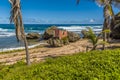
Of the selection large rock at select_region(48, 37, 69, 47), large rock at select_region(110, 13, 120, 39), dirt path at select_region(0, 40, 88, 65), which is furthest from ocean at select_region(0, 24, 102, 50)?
large rock at select_region(110, 13, 120, 39)

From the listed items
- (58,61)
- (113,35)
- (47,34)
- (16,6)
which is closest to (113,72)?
(58,61)

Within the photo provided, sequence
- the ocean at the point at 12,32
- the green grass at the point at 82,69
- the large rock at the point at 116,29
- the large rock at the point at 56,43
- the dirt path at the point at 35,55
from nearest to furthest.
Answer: the green grass at the point at 82,69, the dirt path at the point at 35,55, the large rock at the point at 56,43, the large rock at the point at 116,29, the ocean at the point at 12,32

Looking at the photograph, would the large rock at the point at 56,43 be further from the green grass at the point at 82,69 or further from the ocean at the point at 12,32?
the green grass at the point at 82,69

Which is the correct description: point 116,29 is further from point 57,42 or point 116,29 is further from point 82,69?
point 82,69

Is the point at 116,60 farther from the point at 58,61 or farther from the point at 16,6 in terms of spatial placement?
the point at 16,6

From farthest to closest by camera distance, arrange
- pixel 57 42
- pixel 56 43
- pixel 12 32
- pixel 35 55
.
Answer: pixel 12 32 < pixel 57 42 < pixel 56 43 < pixel 35 55

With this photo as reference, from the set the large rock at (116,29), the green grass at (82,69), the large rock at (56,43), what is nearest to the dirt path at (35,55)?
the large rock at (56,43)

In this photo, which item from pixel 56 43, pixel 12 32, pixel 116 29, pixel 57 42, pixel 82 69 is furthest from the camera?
pixel 12 32

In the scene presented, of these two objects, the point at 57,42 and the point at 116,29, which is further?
the point at 116,29

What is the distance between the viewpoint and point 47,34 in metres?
50.8

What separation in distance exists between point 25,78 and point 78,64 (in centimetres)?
190

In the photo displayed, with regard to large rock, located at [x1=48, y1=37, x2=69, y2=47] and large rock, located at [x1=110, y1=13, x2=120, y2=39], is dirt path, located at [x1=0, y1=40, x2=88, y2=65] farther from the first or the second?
large rock, located at [x1=110, y1=13, x2=120, y2=39]

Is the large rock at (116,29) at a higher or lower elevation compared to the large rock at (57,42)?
higher

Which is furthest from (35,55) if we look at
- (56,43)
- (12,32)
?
(12,32)
